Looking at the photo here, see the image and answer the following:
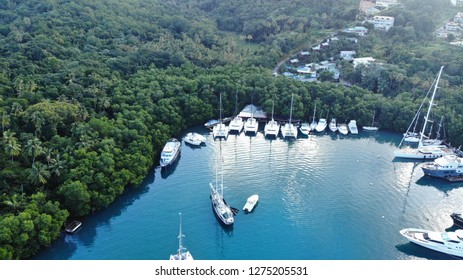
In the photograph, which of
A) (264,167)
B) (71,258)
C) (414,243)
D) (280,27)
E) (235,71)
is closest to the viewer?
(71,258)

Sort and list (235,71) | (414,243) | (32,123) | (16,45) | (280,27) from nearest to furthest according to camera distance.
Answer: (414,243)
(32,123)
(16,45)
(235,71)
(280,27)

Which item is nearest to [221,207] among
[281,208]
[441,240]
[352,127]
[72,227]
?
[281,208]

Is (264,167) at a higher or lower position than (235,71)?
lower

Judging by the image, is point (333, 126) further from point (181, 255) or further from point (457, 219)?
point (181, 255)

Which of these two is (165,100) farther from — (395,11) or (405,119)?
(395,11)

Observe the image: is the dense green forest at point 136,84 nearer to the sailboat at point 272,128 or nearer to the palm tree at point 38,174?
the palm tree at point 38,174

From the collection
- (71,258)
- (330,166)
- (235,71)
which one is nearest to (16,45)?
(235,71)

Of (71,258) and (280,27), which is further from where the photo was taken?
(280,27)
